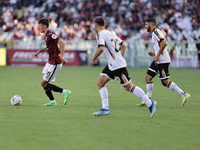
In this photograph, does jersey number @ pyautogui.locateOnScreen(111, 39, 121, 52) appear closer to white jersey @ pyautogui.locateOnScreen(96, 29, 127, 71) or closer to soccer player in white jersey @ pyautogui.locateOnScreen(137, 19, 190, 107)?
white jersey @ pyautogui.locateOnScreen(96, 29, 127, 71)

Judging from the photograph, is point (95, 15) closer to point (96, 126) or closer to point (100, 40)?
point (100, 40)

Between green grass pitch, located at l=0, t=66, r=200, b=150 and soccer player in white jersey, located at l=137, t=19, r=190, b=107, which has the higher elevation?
soccer player in white jersey, located at l=137, t=19, r=190, b=107

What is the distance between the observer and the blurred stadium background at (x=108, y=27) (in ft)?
102

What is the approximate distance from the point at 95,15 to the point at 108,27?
7.66 ft

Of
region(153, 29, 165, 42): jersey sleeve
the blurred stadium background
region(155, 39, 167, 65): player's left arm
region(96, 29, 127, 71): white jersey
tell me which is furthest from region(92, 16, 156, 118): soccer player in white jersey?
the blurred stadium background

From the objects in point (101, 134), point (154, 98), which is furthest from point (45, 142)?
point (154, 98)

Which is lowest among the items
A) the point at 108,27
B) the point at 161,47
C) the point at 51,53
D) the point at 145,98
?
the point at 145,98

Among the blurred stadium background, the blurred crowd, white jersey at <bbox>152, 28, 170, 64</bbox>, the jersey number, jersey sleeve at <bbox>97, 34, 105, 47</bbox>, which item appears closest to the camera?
jersey sleeve at <bbox>97, 34, 105, 47</bbox>

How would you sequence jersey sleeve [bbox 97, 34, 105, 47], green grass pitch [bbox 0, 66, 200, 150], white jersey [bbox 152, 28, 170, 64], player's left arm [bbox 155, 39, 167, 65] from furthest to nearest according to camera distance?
white jersey [bbox 152, 28, 170, 64] → player's left arm [bbox 155, 39, 167, 65] → jersey sleeve [bbox 97, 34, 105, 47] → green grass pitch [bbox 0, 66, 200, 150]

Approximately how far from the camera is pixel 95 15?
35562 mm

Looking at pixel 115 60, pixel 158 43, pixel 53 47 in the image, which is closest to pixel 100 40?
pixel 115 60

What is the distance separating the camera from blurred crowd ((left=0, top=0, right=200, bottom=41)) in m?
31.7

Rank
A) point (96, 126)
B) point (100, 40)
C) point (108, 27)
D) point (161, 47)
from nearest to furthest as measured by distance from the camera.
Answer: point (96, 126), point (100, 40), point (161, 47), point (108, 27)

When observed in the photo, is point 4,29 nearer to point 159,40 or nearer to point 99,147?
point 159,40
